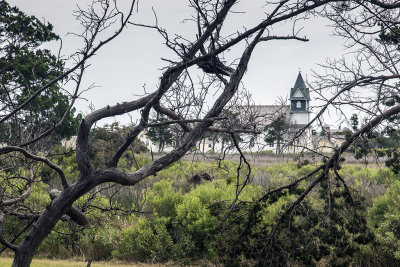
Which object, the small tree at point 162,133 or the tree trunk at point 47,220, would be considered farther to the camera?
the small tree at point 162,133

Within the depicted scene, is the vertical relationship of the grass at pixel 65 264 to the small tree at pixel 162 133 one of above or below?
below

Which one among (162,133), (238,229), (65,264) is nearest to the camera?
(162,133)

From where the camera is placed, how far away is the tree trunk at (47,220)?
5316 mm

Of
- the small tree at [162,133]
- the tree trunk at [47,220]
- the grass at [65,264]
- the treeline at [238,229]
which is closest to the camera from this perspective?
the tree trunk at [47,220]

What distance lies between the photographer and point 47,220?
210 inches

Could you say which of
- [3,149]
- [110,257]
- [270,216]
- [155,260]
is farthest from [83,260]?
[3,149]

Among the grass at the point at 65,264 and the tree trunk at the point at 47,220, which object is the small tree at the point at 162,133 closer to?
the tree trunk at the point at 47,220

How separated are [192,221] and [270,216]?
6.07 ft

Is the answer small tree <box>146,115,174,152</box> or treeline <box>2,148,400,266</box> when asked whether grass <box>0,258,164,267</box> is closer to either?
treeline <box>2,148,400,266</box>

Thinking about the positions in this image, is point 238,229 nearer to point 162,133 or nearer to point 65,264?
point 162,133

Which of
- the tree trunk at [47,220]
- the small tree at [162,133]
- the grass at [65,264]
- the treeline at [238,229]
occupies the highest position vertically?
the small tree at [162,133]

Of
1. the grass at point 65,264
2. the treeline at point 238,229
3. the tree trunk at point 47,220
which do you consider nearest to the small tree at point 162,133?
the treeline at point 238,229

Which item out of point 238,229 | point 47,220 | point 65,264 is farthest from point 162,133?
point 65,264

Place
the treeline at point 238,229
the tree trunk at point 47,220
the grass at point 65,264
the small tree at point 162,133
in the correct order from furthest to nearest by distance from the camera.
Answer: the grass at point 65,264, the treeline at point 238,229, the small tree at point 162,133, the tree trunk at point 47,220
